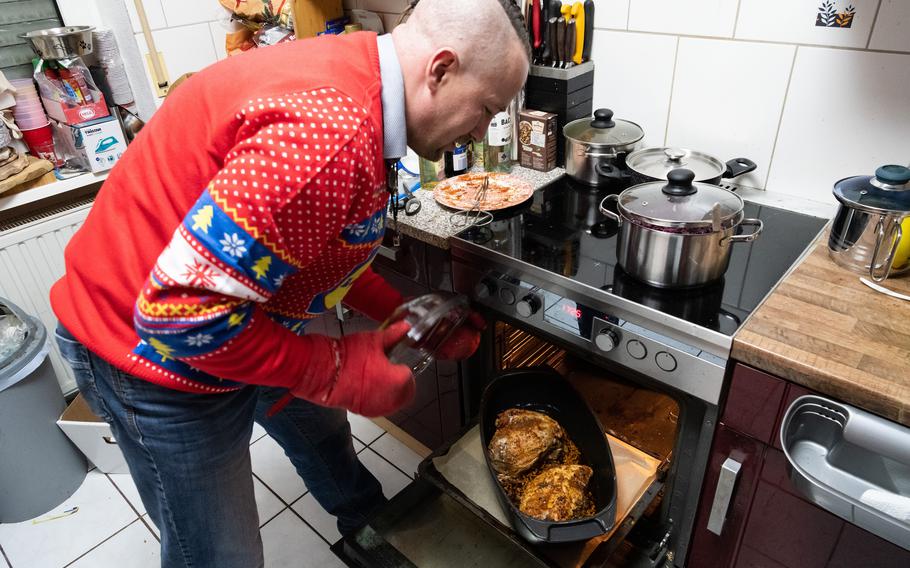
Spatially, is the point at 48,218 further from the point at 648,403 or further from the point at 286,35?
the point at 648,403

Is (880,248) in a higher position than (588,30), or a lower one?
lower

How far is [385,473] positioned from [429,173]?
3.08 feet

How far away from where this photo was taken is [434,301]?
3.43 feet

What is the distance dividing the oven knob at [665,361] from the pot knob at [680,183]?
0.29 m

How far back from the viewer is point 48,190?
183 cm

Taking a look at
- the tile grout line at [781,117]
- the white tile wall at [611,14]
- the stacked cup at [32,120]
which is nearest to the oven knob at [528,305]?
the tile grout line at [781,117]

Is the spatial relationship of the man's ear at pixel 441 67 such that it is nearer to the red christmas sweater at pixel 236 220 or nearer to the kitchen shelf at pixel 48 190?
A: the red christmas sweater at pixel 236 220

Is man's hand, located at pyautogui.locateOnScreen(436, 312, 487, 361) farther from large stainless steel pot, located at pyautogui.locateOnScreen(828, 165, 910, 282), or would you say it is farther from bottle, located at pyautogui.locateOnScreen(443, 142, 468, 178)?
large stainless steel pot, located at pyautogui.locateOnScreen(828, 165, 910, 282)

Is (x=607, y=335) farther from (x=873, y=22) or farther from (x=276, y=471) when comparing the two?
(x=276, y=471)

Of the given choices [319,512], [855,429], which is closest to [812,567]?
[855,429]

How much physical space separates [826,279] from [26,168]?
6.96 feet

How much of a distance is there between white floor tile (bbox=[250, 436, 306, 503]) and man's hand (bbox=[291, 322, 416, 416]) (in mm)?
1045

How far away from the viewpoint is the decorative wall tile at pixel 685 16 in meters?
1.29

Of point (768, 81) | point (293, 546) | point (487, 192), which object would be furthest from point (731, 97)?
point (293, 546)
